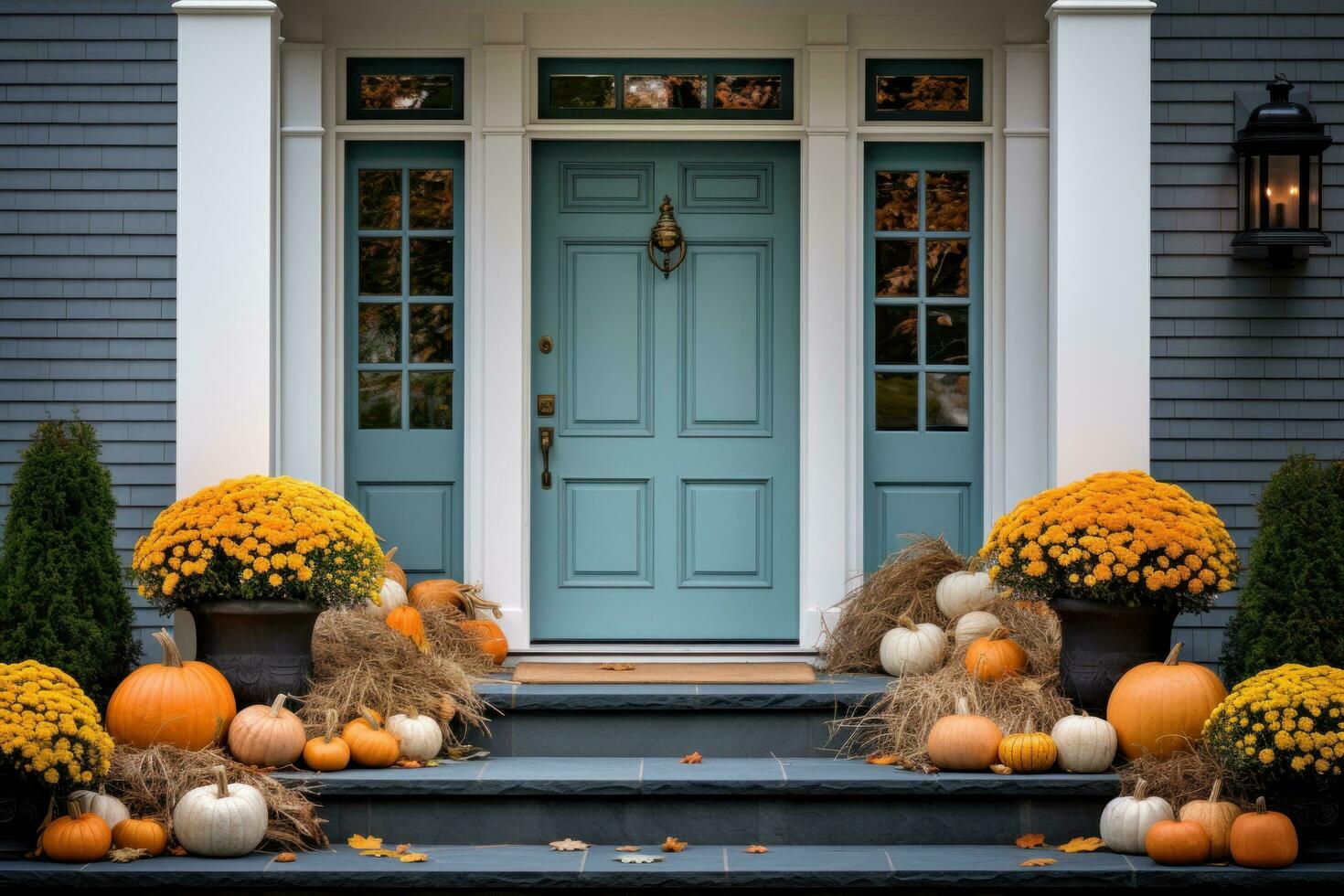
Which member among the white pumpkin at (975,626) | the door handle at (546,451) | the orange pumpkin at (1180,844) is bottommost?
the orange pumpkin at (1180,844)

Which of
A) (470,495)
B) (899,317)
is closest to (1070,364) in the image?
(899,317)

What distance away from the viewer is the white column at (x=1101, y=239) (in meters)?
5.80

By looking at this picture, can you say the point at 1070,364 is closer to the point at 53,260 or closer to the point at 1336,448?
the point at 1336,448

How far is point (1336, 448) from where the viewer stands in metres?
6.00

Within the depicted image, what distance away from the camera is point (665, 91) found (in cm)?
645

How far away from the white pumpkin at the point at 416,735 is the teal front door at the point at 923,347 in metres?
2.28

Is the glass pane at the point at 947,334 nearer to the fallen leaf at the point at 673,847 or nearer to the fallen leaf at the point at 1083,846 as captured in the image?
the fallen leaf at the point at 1083,846

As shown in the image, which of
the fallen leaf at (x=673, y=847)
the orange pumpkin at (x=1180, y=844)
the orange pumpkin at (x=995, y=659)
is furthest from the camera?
the orange pumpkin at (x=995, y=659)

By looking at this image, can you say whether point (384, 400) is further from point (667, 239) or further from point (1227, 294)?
point (1227, 294)

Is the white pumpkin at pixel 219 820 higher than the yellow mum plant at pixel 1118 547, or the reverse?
the yellow mum plant at pixel 1118 547

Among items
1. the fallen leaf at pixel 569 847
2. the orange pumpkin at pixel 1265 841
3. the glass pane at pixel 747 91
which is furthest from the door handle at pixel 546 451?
the orange pumpkin at pixel 1265 841

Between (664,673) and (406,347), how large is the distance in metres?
1.94

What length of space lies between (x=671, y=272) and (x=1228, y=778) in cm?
323

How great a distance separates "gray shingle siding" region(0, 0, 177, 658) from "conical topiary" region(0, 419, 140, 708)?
950 mm
